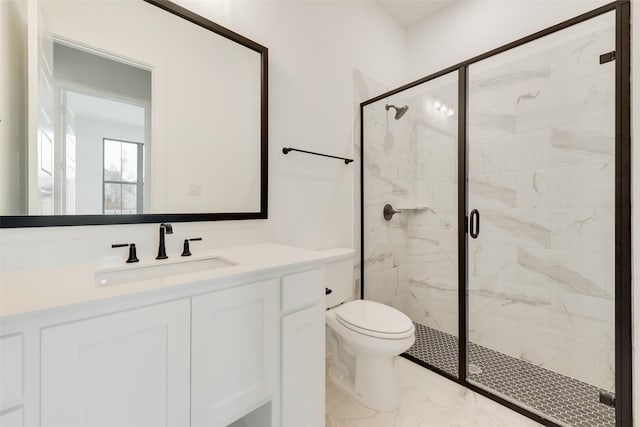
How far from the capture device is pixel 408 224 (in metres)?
2.41

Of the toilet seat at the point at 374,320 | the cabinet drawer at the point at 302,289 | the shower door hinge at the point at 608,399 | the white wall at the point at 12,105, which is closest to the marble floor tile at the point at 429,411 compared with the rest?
the shower door hinge at the point at 608,399

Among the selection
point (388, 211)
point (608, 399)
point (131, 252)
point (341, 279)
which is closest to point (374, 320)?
point (341, 279)

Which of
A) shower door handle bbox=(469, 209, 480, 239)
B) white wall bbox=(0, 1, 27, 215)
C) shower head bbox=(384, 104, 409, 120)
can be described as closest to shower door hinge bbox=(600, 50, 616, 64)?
shower door handle bbox=(469, 209, 480, 239)

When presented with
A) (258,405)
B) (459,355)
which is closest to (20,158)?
(258,405)

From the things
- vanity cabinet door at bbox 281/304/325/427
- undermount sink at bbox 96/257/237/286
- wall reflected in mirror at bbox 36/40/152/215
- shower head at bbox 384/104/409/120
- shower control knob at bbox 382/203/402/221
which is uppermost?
shower head at bbox 384/104/409/120

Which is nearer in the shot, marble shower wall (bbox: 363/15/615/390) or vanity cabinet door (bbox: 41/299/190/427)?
vanity cabinet door (bbox: 41/299/190/427)

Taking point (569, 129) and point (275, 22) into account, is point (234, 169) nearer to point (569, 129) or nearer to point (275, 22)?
point (275, 22)

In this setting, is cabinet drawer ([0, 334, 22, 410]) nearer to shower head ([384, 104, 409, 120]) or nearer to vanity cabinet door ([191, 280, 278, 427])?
vanity cabinet door ([191, 280, 278, 427])

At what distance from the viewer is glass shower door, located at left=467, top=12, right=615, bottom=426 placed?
4.96ft

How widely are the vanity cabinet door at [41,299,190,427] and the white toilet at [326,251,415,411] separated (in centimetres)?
86

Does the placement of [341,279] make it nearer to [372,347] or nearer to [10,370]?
[372,347]

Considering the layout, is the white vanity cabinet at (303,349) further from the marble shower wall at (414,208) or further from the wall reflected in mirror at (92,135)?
the marble shower wall at (414,208)

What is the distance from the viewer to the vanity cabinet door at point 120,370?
2.11 ft

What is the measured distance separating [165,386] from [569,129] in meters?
2.34
